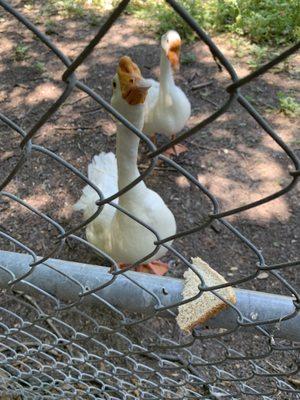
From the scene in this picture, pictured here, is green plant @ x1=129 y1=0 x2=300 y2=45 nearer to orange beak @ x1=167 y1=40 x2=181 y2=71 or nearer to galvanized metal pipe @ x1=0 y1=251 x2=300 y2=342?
orange beak @ x1=167 y1=40 x2=181 y2=71

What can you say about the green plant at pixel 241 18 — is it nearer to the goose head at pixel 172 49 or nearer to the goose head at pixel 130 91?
the goose head at pixel 172 49

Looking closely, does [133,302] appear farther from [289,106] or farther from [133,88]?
[289,106]

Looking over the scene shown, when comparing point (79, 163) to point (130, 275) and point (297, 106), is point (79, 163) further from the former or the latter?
point (130, 275)

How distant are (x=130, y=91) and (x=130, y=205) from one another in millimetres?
543

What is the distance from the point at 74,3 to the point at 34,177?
2.71 metres

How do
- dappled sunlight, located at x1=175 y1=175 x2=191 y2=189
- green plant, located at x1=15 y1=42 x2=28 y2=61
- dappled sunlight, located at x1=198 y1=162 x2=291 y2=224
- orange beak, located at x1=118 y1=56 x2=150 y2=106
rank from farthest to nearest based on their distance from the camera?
green plant, located at x1=15 y1=42 x2=28 y2=61 < dappled sunlight, located at x1=175 y1=175 x2=191 y2=189 < dappled sunlight, located at x1=198 y1=162 x2=291 y2=224 < orange beak, located at x1=118 y1=56 x2=150 y2=106

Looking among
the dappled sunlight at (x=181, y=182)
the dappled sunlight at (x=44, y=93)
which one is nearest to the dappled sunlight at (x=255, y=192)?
the dappled sunlight at (x=181, y=182)

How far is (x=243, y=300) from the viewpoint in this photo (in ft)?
3.45

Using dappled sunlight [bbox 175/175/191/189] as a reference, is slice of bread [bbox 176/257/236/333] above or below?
below

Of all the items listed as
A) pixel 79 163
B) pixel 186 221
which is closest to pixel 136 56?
pixel 79 163

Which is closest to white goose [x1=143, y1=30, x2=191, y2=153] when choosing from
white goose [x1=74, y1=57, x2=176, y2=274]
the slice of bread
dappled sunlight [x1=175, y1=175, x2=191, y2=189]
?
dappled sunlight [x1=175, y1=175, x2=191, y2=189]

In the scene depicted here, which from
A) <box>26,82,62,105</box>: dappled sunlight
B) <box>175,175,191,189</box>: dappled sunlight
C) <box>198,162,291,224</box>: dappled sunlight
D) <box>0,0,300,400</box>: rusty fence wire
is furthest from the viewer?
<box>26,82,62,105</box>: dappled sunlight

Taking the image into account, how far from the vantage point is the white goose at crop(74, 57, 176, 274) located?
64.2 inches

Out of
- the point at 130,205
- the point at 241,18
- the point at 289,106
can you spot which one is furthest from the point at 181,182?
the point at 241,18
